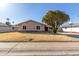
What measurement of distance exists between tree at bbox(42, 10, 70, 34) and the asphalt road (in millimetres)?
552

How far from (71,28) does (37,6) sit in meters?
1.37

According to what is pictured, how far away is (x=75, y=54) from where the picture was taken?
178 inches

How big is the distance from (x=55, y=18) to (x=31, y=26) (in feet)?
2.59

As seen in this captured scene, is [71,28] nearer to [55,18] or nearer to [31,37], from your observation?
[55,18]

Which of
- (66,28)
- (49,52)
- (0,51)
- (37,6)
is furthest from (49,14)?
(0,51)

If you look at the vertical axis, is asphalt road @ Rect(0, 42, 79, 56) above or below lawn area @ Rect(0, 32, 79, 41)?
below

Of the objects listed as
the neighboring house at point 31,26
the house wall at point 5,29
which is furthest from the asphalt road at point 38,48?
the neighboring house at point 31,26

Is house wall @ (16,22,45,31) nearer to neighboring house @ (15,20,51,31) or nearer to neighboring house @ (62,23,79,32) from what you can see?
neighboring house @ (15,20,51,31)

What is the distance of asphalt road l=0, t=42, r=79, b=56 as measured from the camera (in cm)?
456

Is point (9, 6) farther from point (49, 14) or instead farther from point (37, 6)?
point (49, 14)

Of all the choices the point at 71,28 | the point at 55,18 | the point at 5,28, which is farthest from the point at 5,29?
the point at 71,28

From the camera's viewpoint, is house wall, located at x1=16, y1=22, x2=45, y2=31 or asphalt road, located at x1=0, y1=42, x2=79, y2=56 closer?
asphalt road, located at x1=0, y1=42, x2=79, y2=56

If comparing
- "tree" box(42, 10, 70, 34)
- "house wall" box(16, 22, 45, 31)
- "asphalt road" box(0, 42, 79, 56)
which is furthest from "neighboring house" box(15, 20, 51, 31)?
"asphalt road" box(0, 42, 79, 56)

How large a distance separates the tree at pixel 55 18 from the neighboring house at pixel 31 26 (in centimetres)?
16
